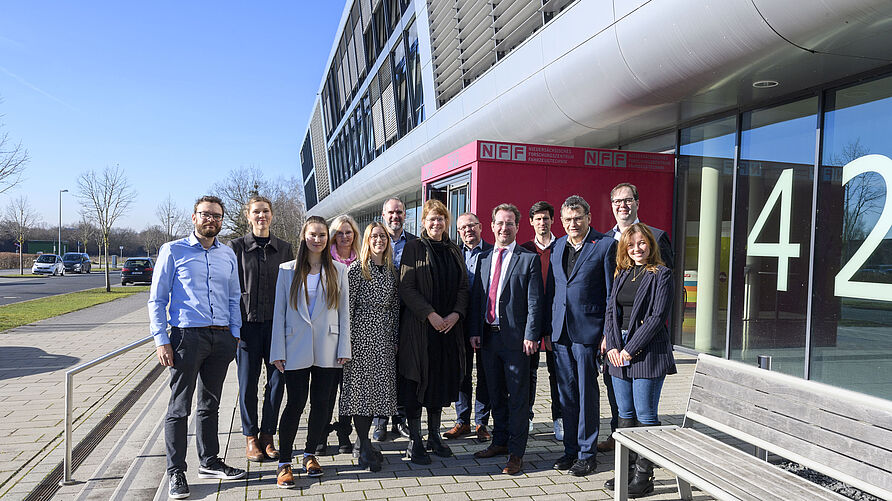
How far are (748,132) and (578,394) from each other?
5.07m

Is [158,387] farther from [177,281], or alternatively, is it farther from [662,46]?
[662,46]

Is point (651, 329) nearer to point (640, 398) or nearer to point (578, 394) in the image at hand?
point (640, 398)

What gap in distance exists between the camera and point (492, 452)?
4711 millimetres

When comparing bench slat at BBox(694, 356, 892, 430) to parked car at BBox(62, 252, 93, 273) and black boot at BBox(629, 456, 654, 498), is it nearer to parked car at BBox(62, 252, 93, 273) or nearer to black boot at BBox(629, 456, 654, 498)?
black boot at BBox(629, 456, 654, 498)

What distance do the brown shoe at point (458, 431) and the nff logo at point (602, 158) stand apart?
176 inches

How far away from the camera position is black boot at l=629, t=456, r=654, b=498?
155 inches

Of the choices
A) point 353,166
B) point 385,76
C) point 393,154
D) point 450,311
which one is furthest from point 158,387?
point 353,166

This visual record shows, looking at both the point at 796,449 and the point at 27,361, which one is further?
the point at 27,361

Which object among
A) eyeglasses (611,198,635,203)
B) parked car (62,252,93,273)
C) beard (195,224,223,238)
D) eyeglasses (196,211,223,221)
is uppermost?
eyeglasses (611,198,635,203)

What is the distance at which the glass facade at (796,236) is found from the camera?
5.99m

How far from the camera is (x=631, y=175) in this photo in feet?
29.0

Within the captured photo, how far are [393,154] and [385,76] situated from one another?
12.0 feet

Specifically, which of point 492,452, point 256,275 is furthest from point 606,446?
point 256,275

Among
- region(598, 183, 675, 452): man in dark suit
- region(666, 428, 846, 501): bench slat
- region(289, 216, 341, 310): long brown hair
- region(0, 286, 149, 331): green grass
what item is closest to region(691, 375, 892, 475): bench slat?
region(666, 428, 846, 501): bench slat
